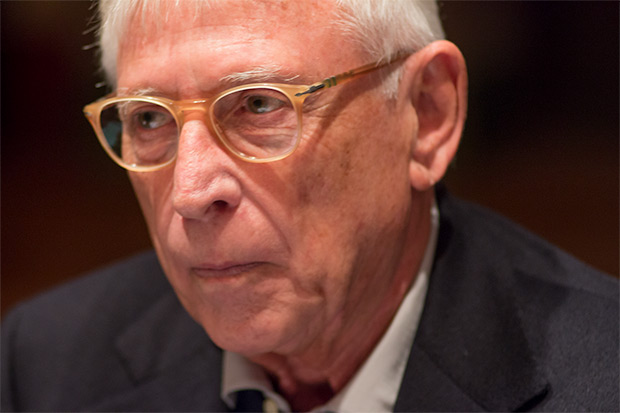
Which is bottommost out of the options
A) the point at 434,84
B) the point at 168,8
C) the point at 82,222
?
the point at 82,222

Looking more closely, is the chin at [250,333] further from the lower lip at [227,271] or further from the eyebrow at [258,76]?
the eyebrow at [258,76]

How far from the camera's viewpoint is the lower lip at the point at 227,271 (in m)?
1.29

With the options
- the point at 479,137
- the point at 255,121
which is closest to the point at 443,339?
the point at 255,121

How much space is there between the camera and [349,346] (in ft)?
5.08

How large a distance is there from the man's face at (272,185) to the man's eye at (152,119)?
76 millimetres

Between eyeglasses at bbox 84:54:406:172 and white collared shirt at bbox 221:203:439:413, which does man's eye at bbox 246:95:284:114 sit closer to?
eyeglasses at bbox 84:54:406:172

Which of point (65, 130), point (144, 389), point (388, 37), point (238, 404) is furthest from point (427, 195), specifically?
point (65, 130)

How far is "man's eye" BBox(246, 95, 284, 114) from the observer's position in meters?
1.25

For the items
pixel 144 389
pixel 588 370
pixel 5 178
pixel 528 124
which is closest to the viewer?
pixel 588 370

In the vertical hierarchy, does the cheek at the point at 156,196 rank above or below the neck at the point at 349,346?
above

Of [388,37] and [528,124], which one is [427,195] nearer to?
[388,37]

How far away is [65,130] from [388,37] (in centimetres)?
259

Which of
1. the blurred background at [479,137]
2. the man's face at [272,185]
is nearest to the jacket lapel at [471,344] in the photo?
the man's face at [272,185]

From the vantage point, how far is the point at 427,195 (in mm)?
1598
